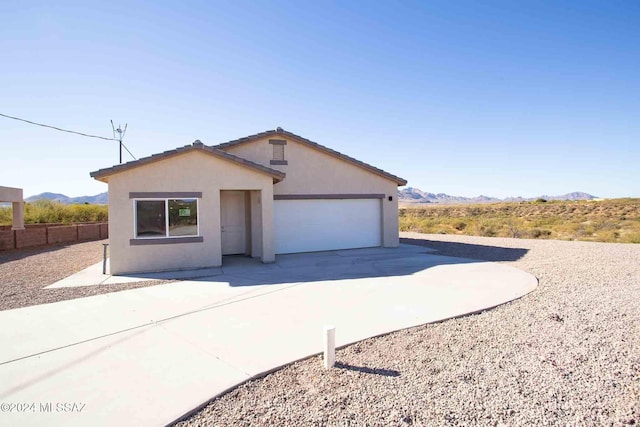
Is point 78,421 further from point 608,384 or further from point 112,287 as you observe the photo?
point 112,287

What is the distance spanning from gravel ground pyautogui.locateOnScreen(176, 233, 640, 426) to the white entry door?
9816 mm

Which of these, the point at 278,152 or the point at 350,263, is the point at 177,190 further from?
the point at 350,263

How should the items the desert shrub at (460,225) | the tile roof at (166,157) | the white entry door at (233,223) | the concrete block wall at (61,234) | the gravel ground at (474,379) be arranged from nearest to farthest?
the gravel ground at (474,379) → the tile roof at (166,157) → the white entry door at (233,223) → the concrete block wall at (61,234) → the desert shrub at (460,225)

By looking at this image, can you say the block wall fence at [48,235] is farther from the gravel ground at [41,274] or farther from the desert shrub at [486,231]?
the desert shrub at [486,231]

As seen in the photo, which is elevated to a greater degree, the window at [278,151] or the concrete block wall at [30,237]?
the window at [278,151]

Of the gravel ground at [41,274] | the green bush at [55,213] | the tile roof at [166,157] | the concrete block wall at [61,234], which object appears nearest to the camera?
the gravel ground at [41,274]

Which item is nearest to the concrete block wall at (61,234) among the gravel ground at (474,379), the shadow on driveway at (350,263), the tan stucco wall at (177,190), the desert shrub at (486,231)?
the tan stucco wall at (177,190)

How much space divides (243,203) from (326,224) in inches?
142

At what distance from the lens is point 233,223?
46.7 ft

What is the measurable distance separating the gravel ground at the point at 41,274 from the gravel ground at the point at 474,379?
6.40 meters

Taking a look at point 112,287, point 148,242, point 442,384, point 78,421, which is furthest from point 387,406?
point 148,242

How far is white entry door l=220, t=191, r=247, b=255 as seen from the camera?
46.0ft

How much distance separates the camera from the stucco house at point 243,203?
10633mm

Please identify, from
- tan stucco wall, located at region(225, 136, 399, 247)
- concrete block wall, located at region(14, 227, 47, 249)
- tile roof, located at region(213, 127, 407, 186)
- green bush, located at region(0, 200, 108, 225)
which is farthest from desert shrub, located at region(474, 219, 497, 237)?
green bush, located at region(0, 200, 108, 225)
